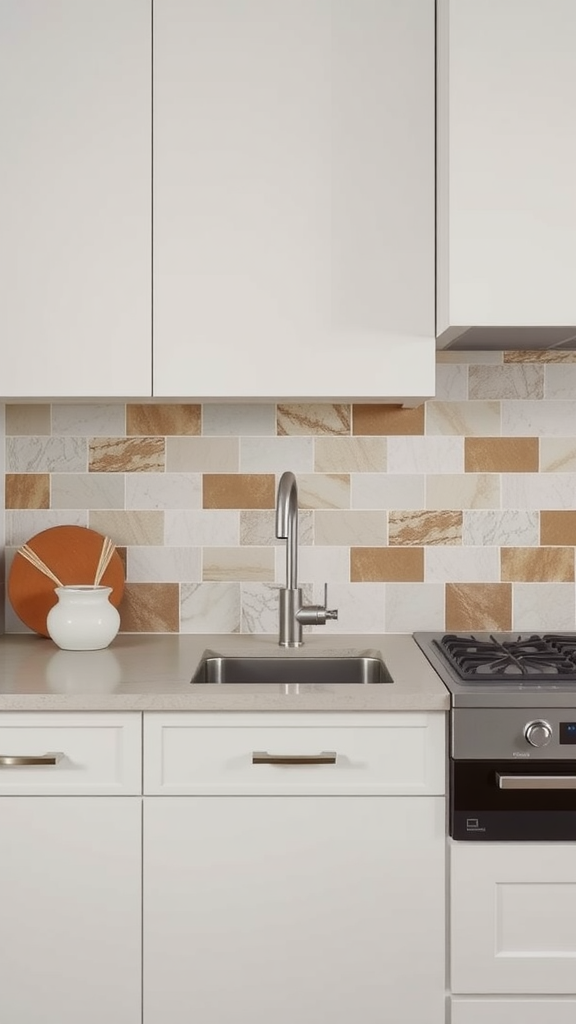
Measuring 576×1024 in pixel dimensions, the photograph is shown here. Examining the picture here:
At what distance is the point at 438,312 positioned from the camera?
1.95 metres

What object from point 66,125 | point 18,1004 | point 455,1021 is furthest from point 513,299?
point 18,1004

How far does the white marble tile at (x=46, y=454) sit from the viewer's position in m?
2.33

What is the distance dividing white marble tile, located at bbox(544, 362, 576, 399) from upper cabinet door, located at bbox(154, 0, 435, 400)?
50 centimetres

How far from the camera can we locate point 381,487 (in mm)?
2334

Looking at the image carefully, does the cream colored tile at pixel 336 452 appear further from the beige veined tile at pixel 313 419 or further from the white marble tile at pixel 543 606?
the white marble tile at pixel 543 606

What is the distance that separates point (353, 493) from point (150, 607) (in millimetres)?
580

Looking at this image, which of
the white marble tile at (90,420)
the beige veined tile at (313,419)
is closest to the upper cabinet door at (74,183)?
the white marble tile at (90,420)

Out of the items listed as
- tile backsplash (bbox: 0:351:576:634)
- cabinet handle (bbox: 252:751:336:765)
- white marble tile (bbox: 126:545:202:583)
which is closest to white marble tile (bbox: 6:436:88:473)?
tile backsplash (bbox: 0:351:576:634)

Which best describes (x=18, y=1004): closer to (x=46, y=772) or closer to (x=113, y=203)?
(x=46, y=772)

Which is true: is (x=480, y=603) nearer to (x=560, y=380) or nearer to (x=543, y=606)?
(x=543, y=606)

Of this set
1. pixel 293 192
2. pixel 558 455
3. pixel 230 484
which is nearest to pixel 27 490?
pixel 230 484

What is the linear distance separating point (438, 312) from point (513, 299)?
0.16 metres

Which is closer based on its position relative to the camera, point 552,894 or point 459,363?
point 552,894

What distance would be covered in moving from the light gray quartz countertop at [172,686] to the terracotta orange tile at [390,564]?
0.24 m
